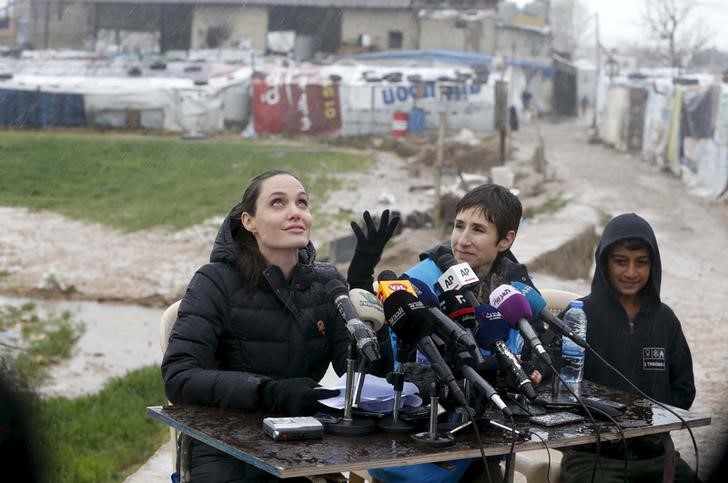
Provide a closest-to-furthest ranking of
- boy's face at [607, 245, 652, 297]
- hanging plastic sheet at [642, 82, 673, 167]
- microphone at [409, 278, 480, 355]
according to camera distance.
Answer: microphone at [409, 278, 480, 355] → boy's face at [607, 245, 652, 297] → hanging plastic sheet at [642, 82, 673, 167]

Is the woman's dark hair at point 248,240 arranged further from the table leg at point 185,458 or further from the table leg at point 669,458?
the table leg at point 669,458

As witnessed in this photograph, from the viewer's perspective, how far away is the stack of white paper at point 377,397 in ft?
12.4

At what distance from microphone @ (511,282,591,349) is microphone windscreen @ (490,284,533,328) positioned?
0.15 m

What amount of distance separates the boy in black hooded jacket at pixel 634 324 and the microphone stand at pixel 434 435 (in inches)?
53.1

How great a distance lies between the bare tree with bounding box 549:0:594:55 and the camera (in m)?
114

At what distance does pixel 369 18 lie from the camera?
192 ft

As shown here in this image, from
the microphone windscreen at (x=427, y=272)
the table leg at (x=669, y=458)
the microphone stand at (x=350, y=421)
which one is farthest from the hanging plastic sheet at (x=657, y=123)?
the microphone stand at (x=350, y=421)

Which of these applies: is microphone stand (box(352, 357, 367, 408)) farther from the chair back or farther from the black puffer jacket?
the chair back

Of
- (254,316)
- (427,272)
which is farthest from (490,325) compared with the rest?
(254,316)

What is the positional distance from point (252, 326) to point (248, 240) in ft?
1.35

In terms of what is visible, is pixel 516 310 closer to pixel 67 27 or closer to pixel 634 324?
pixel 634 324

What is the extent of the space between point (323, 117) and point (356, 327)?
39.0 meters

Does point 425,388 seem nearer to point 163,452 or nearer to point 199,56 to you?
point 163,452

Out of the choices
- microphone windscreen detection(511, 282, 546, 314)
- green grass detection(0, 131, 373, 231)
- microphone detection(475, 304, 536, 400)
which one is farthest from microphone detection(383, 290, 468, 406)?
green grass detection(0, 131, 373, 231)
